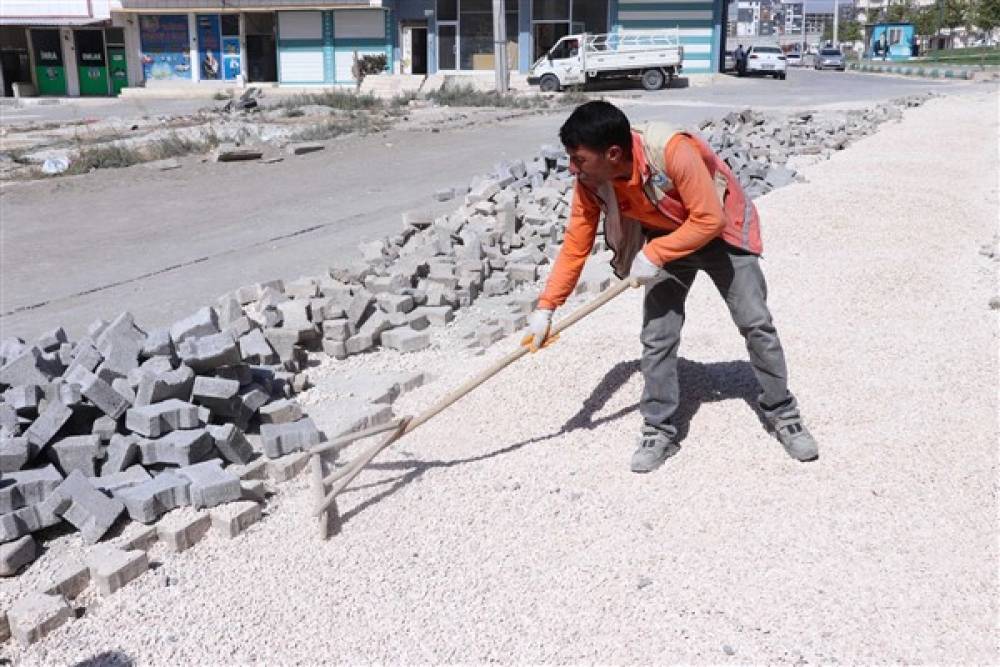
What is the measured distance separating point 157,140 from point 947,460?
15264mm

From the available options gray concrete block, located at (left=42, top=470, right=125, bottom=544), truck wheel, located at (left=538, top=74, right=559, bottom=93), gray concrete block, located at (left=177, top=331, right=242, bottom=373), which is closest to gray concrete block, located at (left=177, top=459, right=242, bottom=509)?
gray concrete block, located at (left=42, top=470, right=125, bottom=544)

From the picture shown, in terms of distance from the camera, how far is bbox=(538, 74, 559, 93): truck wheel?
99.7ft

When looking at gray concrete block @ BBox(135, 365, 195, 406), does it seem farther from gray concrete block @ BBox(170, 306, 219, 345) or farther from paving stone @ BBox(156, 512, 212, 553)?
paving stone @ BBox(156, 512, 212, 553)

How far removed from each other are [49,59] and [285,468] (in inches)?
1552

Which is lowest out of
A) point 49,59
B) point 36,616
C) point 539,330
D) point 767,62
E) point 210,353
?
point 36,616

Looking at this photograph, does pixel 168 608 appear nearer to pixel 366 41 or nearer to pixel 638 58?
pixel 638 58

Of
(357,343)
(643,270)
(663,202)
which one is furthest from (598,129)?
(357,343)

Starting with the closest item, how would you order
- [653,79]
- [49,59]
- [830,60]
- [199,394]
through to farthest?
[199,394]
[653,79]
[49,59]
[830,60]

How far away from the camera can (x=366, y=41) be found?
35.9 m

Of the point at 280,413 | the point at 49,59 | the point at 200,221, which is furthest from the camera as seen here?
the point at 49,59

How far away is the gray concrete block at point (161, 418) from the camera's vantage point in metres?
3.93

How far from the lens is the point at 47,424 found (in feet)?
12.8

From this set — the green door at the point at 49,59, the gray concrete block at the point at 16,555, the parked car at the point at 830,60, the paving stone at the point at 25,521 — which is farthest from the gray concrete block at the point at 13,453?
the parked car at the point at 830,60

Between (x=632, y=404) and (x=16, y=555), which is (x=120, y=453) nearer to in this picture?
(x=16, y=555)
